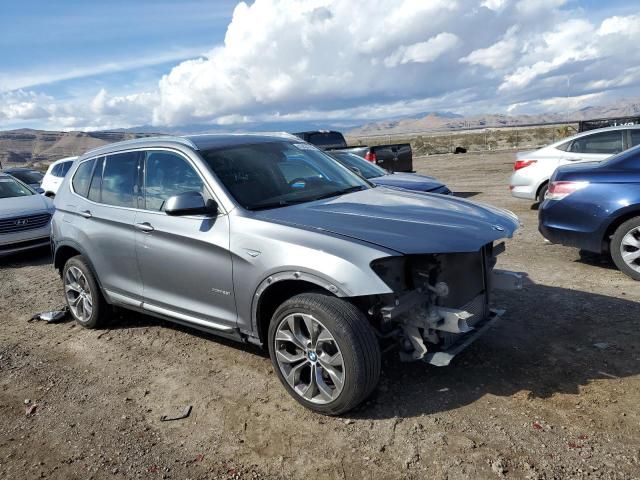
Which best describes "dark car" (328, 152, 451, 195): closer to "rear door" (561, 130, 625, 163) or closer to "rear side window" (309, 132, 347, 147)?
"rear door" (561, 130, 625, 163)

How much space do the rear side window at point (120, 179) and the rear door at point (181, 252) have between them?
0.61 feet

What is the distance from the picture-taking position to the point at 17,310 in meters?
6.55

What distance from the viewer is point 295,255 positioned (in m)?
3.40

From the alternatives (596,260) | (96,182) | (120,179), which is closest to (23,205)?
(96,182)

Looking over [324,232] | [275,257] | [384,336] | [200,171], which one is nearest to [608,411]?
[384,336]

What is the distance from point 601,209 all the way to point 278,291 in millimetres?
4218

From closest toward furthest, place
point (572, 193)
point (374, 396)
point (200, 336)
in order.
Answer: point (374, 396) → point (200, 336) → point (572, 193)

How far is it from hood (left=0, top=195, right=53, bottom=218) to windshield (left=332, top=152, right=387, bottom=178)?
18.3 feet

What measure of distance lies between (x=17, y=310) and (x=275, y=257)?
4686 millimetres

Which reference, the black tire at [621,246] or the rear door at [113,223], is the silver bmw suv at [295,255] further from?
the black tire at [621,246]

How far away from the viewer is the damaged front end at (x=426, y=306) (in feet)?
10.8

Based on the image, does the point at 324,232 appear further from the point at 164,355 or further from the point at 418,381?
the point at 164,355

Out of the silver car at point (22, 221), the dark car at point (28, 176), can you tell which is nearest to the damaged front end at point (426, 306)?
the silver car at point (22, 221)

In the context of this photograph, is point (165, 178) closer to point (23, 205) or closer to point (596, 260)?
point (596, 260)
